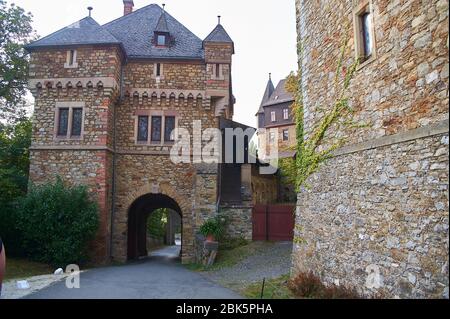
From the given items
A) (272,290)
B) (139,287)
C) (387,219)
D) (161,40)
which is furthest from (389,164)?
(161,40)

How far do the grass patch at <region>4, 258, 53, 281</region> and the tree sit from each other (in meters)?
8.34

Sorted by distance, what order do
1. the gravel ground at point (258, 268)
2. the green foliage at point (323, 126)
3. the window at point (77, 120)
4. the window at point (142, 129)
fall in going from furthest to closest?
the window at point (142, 129) → the window at point (77, 120) → the gravel ground at point (258, 268) → the green foliage at point (323, 126)

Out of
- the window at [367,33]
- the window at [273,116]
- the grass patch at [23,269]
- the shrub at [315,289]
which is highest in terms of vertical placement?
the window at [273,116]

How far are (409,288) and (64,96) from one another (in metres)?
14.6

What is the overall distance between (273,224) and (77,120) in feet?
33.7

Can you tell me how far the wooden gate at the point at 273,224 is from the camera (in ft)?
55.7

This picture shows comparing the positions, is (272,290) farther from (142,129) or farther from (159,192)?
(142,129)

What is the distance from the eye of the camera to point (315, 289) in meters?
7.87

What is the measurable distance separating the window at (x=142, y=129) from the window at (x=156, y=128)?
0.34 m

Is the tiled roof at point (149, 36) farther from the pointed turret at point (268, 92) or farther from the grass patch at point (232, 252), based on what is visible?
the pointed turret at point (268, 92)

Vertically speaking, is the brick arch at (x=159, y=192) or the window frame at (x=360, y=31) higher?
the window frame at (x=360, y=31)

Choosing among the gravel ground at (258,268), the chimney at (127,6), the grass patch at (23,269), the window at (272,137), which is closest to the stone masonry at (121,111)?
the grass patch at (23,269)

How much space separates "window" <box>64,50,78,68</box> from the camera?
1511cm

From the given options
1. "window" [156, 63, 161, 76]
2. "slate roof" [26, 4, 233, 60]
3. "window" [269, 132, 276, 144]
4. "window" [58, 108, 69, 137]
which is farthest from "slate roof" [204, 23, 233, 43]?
"window" [269, 132, 276, 144]
